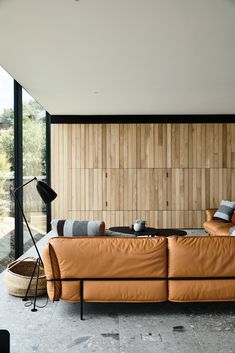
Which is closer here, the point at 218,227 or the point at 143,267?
the point at 143,267

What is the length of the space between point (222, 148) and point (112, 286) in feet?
18.8

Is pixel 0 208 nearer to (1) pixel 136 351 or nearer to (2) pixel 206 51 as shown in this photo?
(1) pixel 136 351

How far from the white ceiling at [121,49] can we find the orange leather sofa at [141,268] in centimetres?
187

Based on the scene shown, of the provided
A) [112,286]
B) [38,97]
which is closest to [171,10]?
[112,286]

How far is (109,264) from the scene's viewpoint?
323 cm

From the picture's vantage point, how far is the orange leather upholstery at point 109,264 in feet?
10.6

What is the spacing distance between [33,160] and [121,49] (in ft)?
11.0

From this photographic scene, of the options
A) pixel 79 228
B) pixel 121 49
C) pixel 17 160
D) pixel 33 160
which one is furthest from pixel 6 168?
pixel 121 49

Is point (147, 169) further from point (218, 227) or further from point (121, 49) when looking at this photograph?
point (121, 49)

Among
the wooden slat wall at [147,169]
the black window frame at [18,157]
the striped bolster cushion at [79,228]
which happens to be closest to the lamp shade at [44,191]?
the striped bolster cushion at [79,228]

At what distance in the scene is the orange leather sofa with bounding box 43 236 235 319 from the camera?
322 centimetres

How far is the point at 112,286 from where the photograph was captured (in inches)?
128

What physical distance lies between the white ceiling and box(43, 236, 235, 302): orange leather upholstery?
6.11 feet

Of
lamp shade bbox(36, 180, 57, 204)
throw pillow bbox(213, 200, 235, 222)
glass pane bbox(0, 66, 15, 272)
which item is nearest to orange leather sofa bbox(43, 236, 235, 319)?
lamp shade bbox(36, 180, 57, 204)
